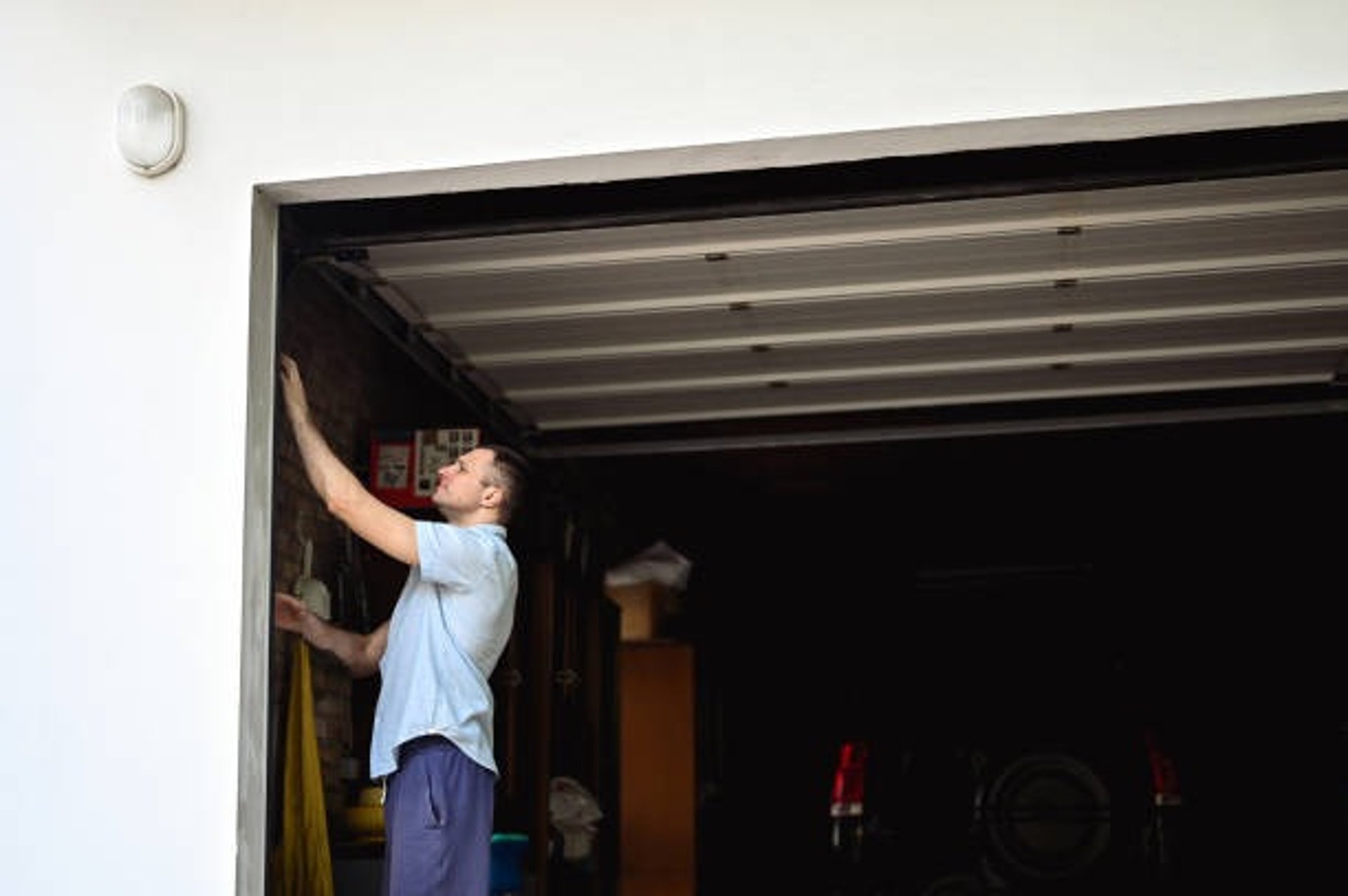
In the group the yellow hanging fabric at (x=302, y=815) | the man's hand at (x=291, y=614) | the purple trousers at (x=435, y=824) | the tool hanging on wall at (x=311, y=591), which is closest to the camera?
the purple trousers at (x=435, y=824)

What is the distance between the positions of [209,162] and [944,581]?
869 cm

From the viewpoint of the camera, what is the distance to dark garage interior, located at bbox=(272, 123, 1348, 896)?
25.2 feet

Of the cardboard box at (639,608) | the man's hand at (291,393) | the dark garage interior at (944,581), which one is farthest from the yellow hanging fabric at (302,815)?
the cardboard box at (639,608)

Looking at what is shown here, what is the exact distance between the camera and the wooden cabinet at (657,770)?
39.1ft

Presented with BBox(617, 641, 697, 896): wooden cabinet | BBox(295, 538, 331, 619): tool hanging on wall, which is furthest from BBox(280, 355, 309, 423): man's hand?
BBox(617, 641, 697, 896): wooden cabinet

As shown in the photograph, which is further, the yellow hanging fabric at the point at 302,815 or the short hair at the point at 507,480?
the yellow hanging fabric at the point at 302,815

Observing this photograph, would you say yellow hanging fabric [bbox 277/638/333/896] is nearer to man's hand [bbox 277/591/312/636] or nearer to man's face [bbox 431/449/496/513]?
man's hand [bbox 277/591/312/636]

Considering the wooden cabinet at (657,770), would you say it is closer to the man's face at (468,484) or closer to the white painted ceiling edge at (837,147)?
the man's face at (468,484)

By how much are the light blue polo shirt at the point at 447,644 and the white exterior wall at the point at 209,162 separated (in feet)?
2.31

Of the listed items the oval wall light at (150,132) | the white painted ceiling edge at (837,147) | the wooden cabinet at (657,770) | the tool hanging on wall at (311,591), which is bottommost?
the wooden cabinet at (657,770)

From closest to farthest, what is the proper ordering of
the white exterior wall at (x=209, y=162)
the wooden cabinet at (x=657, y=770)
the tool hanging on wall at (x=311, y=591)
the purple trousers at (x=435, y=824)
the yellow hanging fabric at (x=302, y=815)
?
the white exterior wall at (x=209, y=162) < the purple trousers at (x=435, y=824) < the yellow hanging fabric at (x=302, y=815) < the tool hanging on wall at (x=311, y=591) < the wooden cabinet at (x=657, y=770)

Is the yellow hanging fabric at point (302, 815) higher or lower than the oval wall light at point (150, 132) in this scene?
lower

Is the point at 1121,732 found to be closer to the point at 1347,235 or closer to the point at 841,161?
the point at 1347,235

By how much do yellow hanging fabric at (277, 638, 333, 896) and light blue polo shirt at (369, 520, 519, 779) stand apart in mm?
739
